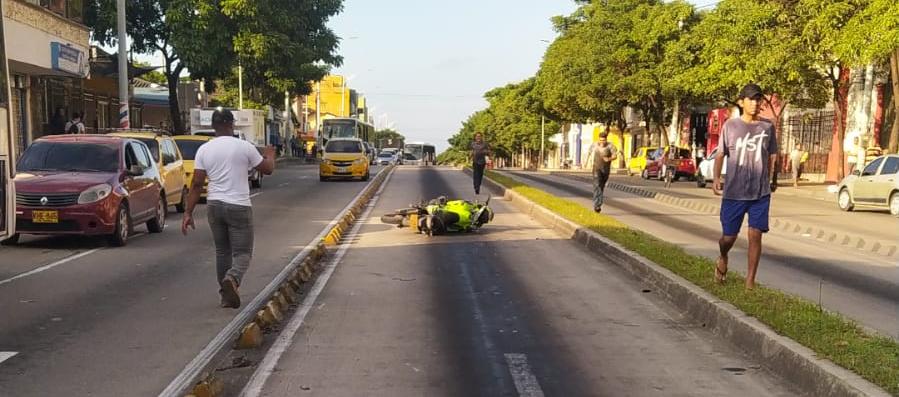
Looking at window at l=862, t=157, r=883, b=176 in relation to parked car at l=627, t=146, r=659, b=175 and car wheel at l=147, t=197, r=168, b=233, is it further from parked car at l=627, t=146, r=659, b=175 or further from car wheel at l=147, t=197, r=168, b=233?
parked car at l=627, t=146, r=659, b=175

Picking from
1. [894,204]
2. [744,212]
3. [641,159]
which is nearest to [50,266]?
[744,212]

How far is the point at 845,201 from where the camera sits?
20.8 meters

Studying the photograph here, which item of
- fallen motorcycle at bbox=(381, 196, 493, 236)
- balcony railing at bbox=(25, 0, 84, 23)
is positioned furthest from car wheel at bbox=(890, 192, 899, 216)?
balcony railing at bbox=(25, 0, 84, 23)

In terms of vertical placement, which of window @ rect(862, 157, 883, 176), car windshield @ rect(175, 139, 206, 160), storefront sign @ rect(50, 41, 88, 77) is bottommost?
window @ rect(862, 157, 883, 176)

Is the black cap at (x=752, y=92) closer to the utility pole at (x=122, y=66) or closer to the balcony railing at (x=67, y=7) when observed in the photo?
the utility pole at (x=122, y=66)

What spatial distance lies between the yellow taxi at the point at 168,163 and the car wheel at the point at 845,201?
1619cm

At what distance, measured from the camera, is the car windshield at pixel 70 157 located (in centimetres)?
1182

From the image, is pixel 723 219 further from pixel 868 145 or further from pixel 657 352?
pixel 868 145

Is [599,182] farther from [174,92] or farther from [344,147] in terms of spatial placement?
[174,92]

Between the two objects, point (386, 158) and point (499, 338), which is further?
point (386, 158)

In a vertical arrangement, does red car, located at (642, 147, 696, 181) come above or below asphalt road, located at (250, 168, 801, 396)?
above

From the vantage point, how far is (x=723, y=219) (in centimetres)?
758

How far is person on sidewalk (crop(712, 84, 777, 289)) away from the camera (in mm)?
7277

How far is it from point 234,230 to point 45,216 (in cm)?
501
